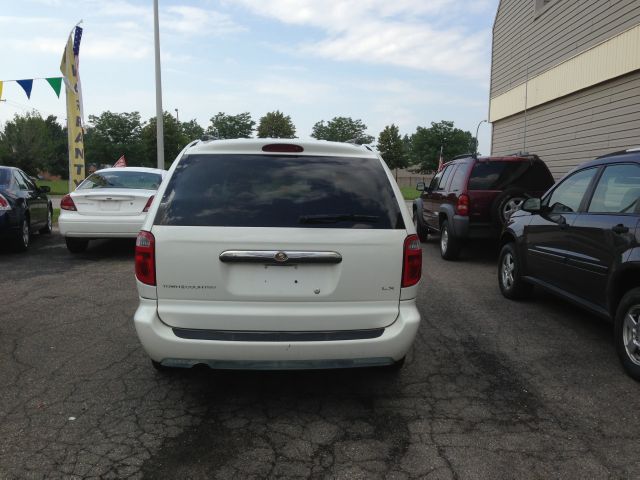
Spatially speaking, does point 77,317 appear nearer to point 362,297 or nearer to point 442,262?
point 362,297

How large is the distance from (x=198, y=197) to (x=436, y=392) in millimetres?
2064

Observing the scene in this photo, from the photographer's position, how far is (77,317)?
18.1ft

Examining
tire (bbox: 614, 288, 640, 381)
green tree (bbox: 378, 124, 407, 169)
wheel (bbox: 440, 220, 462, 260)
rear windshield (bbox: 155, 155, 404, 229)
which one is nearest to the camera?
rear windshield (bbox: 155, 155, 404, 229)

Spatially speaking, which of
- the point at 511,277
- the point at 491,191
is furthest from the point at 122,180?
the point at 511,277

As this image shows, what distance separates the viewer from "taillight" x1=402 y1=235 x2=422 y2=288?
3.26m

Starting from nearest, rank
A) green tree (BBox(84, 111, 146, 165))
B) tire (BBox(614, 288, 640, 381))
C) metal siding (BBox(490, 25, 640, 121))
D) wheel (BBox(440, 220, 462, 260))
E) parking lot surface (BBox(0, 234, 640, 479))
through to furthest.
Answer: parking lot surface (BBox(0, 234, 640, 479)), tire (BBox(614, 288, 640, 381)), wheel (BBox(440, 220, 462, 260)), metal siding (BBox(490, 25, 640, 121)), green tree (BBox(84, 111, 146, 165))

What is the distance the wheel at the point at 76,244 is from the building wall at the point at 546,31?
1044 cm

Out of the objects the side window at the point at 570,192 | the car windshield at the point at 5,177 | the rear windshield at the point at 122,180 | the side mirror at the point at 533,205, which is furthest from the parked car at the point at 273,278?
the car windshield at the point at 5,177

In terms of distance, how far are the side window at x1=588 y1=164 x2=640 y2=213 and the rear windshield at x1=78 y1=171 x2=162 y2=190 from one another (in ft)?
22.4

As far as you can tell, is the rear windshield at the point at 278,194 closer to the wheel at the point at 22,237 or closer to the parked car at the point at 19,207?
the parked car at the point at 19,207

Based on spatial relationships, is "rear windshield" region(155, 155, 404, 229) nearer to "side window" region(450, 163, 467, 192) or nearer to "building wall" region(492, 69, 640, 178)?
"side window" region(450, 163, 467, 192)

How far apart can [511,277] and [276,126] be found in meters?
68.4

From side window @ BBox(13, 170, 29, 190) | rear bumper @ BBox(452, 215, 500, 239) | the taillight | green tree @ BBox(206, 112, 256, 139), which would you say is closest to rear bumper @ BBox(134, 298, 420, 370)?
the taillight

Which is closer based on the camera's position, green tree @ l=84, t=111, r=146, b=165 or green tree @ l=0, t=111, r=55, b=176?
green tree @ l=0, t=111, r=55, b=176
